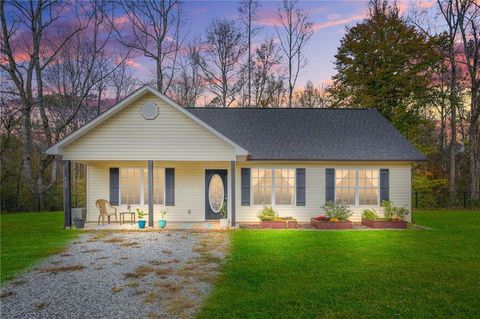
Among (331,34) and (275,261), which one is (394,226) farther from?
(331,34)

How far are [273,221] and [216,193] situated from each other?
3.04 metres

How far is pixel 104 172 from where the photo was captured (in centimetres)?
1570

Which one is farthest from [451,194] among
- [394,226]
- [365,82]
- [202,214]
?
[202,214]

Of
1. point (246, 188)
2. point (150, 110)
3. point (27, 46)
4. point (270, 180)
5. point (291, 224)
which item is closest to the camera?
point (150, 110)

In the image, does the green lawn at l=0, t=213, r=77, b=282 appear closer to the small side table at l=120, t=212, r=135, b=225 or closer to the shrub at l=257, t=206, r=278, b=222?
the small side table at l=120, t=212, r=135, b=225

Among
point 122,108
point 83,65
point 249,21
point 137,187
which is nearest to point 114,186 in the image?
point 137,187

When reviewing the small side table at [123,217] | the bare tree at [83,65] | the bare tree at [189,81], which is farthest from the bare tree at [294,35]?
the small side table at [123,217]

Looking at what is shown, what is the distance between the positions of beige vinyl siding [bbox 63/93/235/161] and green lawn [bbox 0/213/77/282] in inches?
132

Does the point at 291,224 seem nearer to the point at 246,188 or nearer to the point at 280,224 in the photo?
the point at 280,224

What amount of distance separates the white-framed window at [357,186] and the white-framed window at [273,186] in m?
2.06

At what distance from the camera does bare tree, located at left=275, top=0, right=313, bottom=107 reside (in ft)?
94.0

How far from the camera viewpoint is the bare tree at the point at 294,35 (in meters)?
28.7

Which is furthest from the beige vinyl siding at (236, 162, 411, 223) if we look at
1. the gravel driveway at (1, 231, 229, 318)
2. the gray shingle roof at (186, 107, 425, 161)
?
the gravel driveway at (1, 231, 229, 318)

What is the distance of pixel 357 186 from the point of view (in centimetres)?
1552
